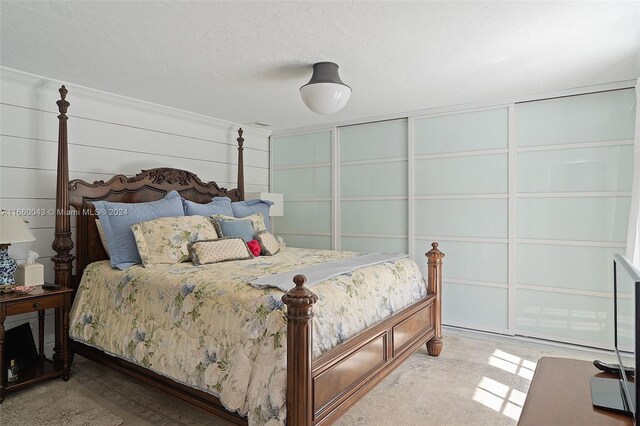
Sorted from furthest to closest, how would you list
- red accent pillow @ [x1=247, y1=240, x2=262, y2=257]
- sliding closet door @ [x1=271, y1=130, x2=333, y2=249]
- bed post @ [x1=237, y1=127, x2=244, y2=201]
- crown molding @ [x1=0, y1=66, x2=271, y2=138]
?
sliding closet door @ [x1=271, y1=130, x2=333, y2=249] < bed post @ [x1=237, y1=127, x2=244, y2=201] < red accent pillow @ [x1=247, y1=240, x2=262, y2=257] < crown molding @ [x1=0, y1=66, x2=271, y2=138]

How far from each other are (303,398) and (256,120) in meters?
3.55

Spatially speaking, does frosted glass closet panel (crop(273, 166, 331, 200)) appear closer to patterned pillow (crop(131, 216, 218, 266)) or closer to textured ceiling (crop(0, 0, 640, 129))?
textured ceiling (crop(0, 0, 640, 129))

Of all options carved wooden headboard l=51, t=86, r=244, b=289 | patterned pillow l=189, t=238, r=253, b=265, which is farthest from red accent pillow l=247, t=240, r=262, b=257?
carved wooden headboard l=51, t=86, r=244, b=289

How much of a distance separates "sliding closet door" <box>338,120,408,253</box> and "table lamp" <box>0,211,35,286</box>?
3.11 meters

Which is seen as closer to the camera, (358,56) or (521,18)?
(521,18)

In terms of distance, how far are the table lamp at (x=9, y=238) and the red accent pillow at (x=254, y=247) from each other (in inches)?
60.3

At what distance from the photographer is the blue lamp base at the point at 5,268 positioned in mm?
2615

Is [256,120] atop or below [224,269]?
atop

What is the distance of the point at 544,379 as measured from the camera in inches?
56.1

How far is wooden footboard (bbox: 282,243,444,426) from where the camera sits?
5.57 ft

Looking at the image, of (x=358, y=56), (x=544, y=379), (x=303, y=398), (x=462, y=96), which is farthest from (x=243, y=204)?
(x=544, y=379)

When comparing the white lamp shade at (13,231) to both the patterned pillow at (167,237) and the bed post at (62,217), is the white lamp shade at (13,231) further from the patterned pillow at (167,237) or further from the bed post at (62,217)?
the patterned pillow at (167,237)

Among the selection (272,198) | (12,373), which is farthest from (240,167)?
(12,373)

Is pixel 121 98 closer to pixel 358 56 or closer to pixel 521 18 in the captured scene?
pixel 358 56
